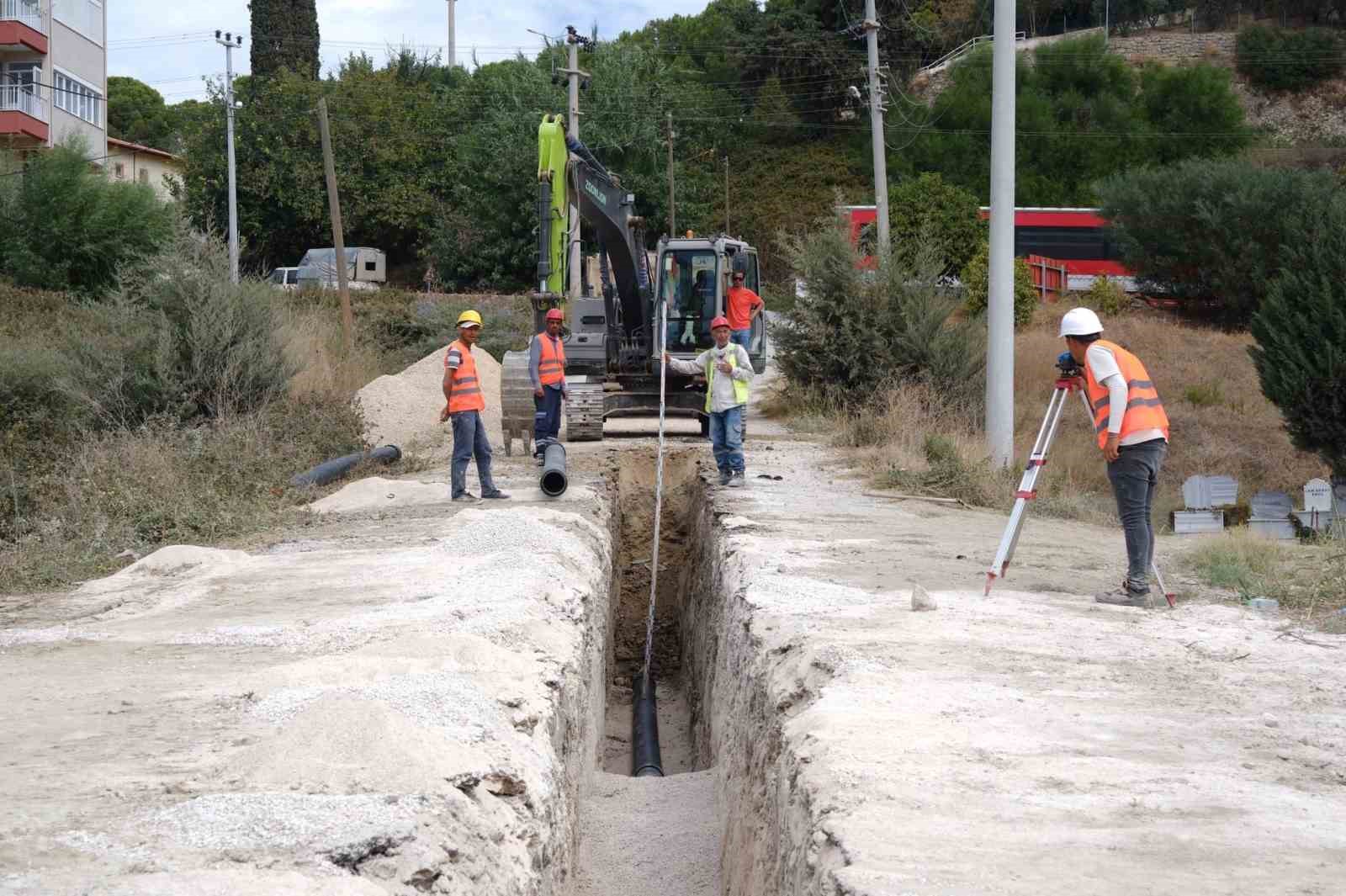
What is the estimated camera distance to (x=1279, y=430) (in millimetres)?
24609

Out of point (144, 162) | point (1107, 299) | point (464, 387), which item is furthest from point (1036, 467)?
point (144, 162)

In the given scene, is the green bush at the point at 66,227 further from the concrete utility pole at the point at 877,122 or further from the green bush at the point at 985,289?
the green bush at the point at 985,289

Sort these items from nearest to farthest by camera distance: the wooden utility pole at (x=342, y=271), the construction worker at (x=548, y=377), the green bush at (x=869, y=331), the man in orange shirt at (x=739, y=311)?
the construction worker at (x=548, y=377)
the man in orange shirt at (x=739, y=311)
the green bush at (x=869, y=331)
the wooden utility pole at (x=342, y=271)

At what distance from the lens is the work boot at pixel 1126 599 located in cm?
813

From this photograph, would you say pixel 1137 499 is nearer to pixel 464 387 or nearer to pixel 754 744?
pixel 754 744

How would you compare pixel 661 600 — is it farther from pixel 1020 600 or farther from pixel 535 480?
pixel 1020 600

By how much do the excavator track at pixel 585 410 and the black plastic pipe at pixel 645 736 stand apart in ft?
17.8

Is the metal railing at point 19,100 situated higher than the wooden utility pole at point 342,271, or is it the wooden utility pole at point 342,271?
the metal railing at point 19,100

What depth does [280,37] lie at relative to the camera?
5212 centimetres

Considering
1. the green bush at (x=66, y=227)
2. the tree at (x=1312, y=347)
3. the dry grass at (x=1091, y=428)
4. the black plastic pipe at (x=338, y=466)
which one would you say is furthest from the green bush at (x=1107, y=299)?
the black plastic pipe at (x=338, y=466)

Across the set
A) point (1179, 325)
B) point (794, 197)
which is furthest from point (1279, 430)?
point (794, 197)

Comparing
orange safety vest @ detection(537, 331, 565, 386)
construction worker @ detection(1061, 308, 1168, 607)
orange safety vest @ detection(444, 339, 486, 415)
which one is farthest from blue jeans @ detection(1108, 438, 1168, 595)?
orange safety vest @ detection(537, 331, 565, 386)

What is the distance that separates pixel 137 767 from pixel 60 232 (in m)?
27.8

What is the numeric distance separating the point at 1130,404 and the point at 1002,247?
22.0 feet
